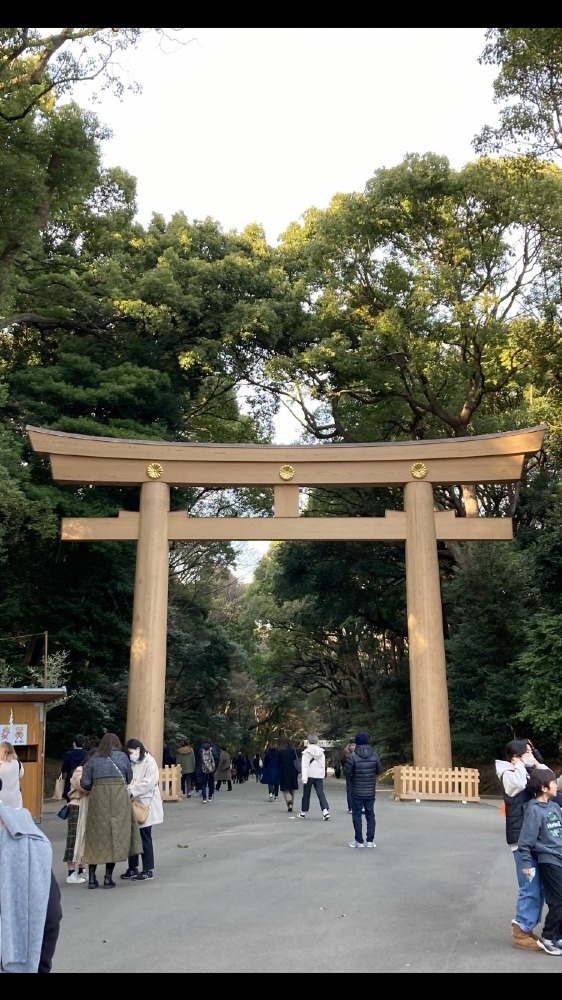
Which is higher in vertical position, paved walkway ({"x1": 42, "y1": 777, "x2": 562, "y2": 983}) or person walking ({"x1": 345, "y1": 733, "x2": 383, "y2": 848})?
person walking ({"x1": 345, "y1": 733, "x2": 383, "y2": 848})

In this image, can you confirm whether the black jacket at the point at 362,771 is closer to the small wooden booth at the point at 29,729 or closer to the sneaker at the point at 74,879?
the sneaker at the point at 74,879

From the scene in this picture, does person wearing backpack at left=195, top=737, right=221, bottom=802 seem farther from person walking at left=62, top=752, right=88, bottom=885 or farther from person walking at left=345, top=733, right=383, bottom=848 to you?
person walking at left=62, top=752, right=88, bottom=885

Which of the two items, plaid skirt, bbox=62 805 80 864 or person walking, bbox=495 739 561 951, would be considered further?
plaid skirt, bbox=62 805 80 864

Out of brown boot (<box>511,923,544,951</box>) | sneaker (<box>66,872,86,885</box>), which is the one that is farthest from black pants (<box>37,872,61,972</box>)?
sneaker (<box>66,872,86,885</box>)

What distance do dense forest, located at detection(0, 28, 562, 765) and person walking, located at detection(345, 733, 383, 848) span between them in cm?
880

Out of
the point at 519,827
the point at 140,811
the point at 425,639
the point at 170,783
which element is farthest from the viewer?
the point at 425,639

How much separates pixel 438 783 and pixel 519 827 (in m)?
11.4

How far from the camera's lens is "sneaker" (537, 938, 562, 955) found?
6.23 m

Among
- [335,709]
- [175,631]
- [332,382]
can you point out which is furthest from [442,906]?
[335,709]

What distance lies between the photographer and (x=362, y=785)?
36.8 ft

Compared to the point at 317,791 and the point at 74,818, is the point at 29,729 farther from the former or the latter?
the point at 74,818

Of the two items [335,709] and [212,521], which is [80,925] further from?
[335,709]

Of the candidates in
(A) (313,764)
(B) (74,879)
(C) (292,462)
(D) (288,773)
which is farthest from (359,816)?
(C) (292,462)

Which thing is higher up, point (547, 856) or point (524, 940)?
point (547, 856)
